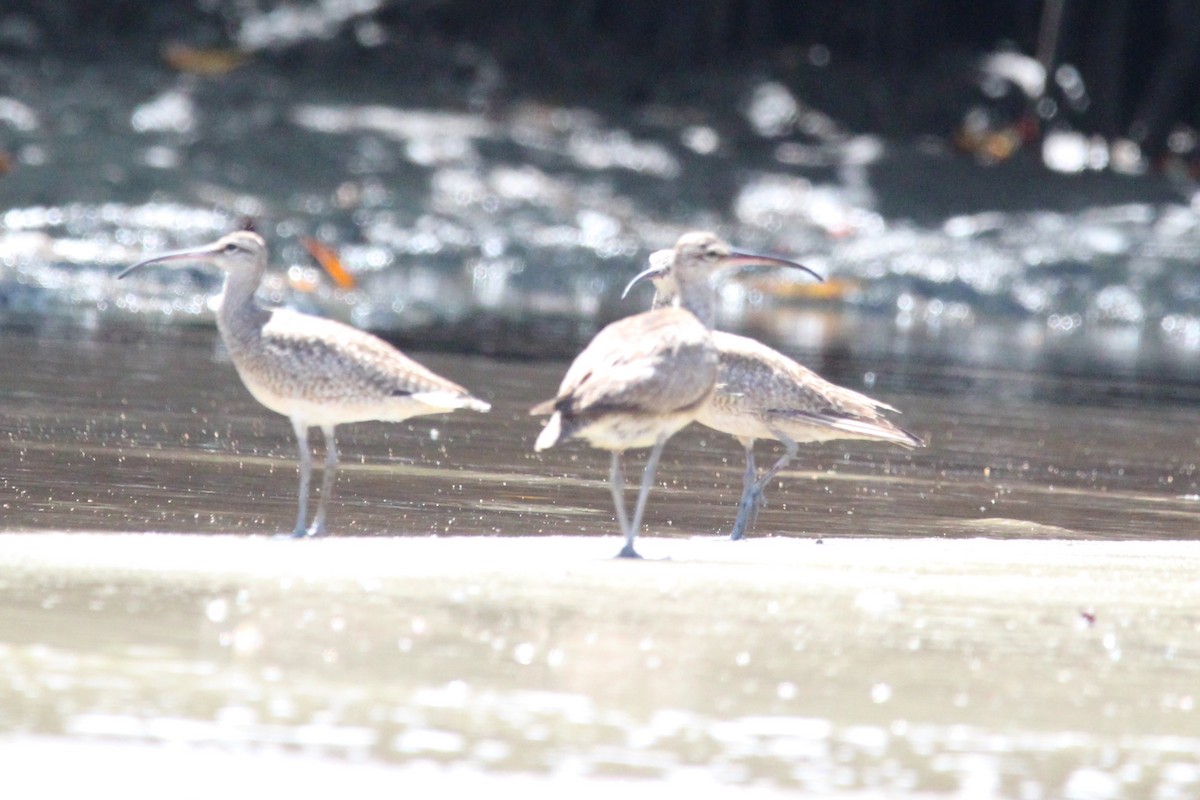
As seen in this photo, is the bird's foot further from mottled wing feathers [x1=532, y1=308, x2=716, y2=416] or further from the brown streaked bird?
mottled wing feathers [x1=532, y1=308, x2=716, y2=416]

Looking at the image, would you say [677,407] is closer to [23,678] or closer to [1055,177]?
[23,678]

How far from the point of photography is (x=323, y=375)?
26.4ft

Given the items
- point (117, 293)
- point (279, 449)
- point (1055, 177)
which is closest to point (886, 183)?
point (1055, 177)

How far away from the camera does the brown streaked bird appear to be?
7328 mm

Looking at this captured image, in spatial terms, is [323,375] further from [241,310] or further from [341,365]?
[241,310]

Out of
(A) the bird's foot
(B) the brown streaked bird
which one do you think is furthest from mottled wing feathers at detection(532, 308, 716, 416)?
(A) the bird's foot

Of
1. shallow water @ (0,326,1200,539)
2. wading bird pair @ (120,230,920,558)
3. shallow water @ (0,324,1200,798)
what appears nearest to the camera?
shallow water @ (0,324,1200,798)

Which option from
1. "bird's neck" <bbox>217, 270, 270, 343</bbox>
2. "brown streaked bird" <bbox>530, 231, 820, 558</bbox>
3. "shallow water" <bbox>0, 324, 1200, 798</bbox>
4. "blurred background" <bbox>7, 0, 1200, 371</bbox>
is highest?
"blurred background" <bbox>7, 0, 1200, 371</bbox>

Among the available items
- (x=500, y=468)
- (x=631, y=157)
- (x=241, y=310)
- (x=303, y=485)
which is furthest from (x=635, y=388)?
(x=631, y=157)

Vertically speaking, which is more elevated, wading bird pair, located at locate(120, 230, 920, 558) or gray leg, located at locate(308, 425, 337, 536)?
wading bird pair, located at locate(120, 230, 920, 558)

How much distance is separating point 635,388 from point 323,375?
1.30 m

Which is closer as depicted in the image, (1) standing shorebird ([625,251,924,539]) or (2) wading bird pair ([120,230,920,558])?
(2) wading bird pair ([120,230,920,558])

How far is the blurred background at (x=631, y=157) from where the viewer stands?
2308 cm

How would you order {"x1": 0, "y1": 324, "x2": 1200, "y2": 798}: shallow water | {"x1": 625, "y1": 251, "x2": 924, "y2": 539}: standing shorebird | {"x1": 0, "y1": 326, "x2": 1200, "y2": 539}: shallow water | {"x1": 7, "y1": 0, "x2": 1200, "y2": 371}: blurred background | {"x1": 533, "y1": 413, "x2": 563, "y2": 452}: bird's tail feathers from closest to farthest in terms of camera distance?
1. {"x1": 0, "y1": 324, "x2": 1200, "y2": 798}: shallow water
2. {"x1": 533, "y1": 413, "x2": 563, "y2": 452}: bird's tail feathers
3. {"x1": 0, "y1": 326, "x2": 1200, "y2": 539}: shallow water
4. {"x1": 625, "y1": 251, "x2": 924, "y2": 539}: standing shorebird
5. {"x1": 7, "y1": 0, "x2": 1200, "y2": 371}: blurred background
